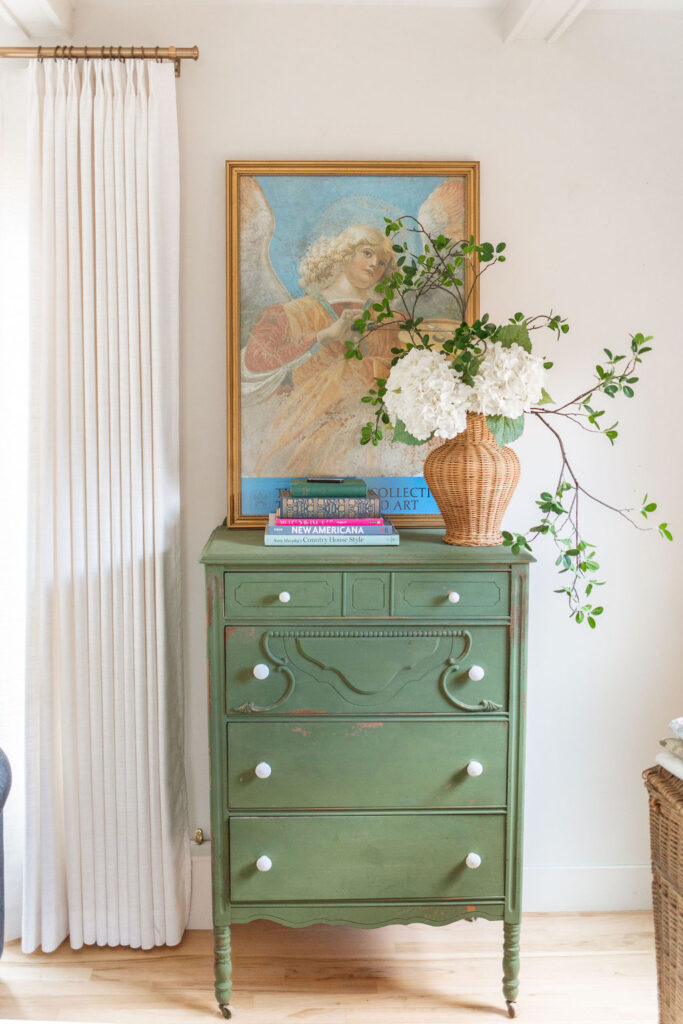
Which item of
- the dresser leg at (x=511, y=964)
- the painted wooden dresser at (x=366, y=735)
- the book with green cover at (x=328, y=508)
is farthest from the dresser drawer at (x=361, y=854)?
the book with green cover at (x=328, y=508)

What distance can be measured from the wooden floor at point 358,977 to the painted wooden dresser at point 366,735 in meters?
0.21

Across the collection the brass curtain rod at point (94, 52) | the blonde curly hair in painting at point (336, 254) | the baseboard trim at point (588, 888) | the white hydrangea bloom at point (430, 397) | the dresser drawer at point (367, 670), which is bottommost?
the baseboard trim at point (588, 888)

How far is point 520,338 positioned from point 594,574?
830 millimetres

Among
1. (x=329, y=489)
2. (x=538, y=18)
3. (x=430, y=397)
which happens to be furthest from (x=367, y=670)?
(x=538, y=18)

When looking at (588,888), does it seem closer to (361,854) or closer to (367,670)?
(361,854)

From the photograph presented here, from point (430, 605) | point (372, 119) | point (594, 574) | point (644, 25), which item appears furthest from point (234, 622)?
point (644, 25)

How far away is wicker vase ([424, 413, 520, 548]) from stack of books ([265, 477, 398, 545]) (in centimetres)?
17

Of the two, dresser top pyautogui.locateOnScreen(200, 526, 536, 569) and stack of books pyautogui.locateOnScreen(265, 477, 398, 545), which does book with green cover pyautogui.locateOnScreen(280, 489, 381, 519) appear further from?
dresser top pyautogui.locateOnScreen(200, 526, 536, 569)

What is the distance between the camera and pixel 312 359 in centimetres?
215

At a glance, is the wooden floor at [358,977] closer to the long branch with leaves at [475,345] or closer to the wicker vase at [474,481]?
the long branch with leaves at [475,345]

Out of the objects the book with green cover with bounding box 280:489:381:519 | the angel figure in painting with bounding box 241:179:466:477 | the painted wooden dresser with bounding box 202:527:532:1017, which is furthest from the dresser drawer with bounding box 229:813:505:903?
the angel figure in painting with bounding box 241:179:466:477

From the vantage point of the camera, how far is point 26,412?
7.02 ft

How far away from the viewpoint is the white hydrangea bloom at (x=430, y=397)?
1756 mm

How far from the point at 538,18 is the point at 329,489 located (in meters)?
1.35
